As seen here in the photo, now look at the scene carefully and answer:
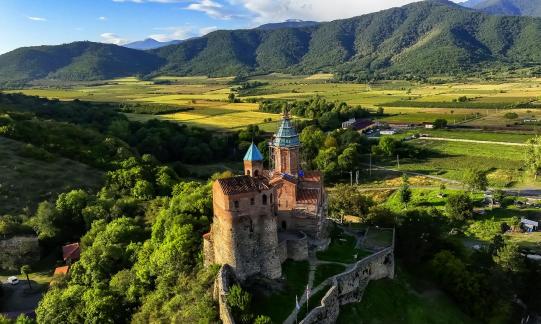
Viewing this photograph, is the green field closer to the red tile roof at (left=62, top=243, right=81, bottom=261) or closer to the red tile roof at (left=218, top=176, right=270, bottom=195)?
the red tile roof at (left=62, top=243, right=81, bottom=261)

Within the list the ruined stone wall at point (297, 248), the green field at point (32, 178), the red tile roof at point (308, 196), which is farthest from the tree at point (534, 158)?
the green field at point (32, 178)

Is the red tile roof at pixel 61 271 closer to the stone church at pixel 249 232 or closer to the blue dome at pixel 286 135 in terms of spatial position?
the stone church at pixel 249 232

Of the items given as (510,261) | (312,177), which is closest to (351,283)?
(312,177)

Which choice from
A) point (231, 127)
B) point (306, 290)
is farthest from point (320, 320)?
point (231, 127)

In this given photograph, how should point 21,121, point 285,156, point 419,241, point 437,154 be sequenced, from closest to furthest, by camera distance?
1. point 285,156
2. point 419,241
3. point 21,121
4. point 437,154

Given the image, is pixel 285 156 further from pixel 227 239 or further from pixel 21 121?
pixel 21 121

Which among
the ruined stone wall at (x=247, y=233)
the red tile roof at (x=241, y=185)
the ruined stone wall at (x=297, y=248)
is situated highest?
the red tile roof at (x=241, y=185)

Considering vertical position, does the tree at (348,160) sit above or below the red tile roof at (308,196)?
below

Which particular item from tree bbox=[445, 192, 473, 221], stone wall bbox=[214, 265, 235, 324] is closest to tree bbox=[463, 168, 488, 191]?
tree bbox=[445, 192, 473, 221]
